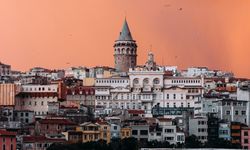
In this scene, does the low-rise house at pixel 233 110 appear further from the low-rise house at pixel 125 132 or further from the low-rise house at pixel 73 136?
the low-rise house at pixel 73 136

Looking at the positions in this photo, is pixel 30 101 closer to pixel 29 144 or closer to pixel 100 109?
pixel 100 109

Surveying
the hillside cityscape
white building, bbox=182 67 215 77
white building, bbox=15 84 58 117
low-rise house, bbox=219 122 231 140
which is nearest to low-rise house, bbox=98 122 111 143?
the hillside cityscape

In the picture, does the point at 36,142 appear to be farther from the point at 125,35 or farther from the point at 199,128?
the point at 125,35

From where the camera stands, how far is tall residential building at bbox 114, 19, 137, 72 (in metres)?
75.2

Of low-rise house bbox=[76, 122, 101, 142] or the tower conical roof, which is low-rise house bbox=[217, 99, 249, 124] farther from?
the tower conical roof

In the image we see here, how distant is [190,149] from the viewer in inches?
1900

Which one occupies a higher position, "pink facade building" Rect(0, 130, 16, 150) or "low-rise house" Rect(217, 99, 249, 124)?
"low-rise house" Rect(217, 99, 249, 124)

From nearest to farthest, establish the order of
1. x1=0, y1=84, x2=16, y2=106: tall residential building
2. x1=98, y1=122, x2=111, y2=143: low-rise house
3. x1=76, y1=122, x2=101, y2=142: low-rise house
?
x1=76, y1=122, x2=101, y2=142: low-rise house → x1=98, y1=122, x2=111, y2=143: low-rise house → x1=0, y1=84, x2=16, y2=106: tall residential building

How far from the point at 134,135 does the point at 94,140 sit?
2607 mm

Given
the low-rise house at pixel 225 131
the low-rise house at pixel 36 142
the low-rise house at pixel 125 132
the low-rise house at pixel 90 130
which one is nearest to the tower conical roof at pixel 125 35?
the low-rise house at pixel 225 131

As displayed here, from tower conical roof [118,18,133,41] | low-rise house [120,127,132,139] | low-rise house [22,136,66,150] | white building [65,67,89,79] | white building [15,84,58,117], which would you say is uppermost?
tower conical roof [118,18,133,41]

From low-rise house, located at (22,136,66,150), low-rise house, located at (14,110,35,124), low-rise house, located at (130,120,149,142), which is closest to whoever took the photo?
low-rise house, located at (22,136,66,150)

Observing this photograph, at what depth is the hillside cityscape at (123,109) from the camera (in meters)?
49.0

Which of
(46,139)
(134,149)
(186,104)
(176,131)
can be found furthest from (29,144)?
(186,104)
